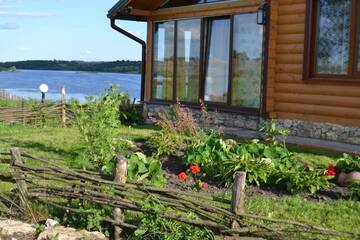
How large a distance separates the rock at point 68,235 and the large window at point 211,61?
693 centimetres

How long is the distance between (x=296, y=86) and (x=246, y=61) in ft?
5.25

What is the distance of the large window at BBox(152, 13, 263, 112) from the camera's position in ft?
37.7

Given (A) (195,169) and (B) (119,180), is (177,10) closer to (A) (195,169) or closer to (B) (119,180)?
(A) (195,169)

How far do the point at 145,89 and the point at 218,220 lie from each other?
10.6 meters

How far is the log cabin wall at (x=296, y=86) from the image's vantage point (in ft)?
31.4

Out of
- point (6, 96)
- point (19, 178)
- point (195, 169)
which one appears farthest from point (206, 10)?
point (6, 96)

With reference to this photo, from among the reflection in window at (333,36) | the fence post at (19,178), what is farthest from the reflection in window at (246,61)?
the fence post at (19,178)

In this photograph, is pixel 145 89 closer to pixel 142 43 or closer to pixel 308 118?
pixel 142 43

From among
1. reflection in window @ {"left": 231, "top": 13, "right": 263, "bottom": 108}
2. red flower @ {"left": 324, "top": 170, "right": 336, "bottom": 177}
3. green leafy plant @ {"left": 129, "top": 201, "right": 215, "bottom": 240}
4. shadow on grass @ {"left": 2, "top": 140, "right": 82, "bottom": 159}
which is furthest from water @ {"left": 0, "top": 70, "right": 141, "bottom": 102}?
green leafy plant @ {"left": 129, "top": 201, "right": 215, "bottom": 240}

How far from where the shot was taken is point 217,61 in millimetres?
12492

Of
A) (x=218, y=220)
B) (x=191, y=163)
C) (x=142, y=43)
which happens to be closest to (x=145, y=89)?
(x=142, y=43)

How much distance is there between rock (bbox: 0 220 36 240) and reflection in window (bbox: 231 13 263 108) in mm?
6997

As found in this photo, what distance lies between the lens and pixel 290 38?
10.4 meters

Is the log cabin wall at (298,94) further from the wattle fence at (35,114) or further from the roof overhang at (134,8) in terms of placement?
the wattle fence at (35,114)
